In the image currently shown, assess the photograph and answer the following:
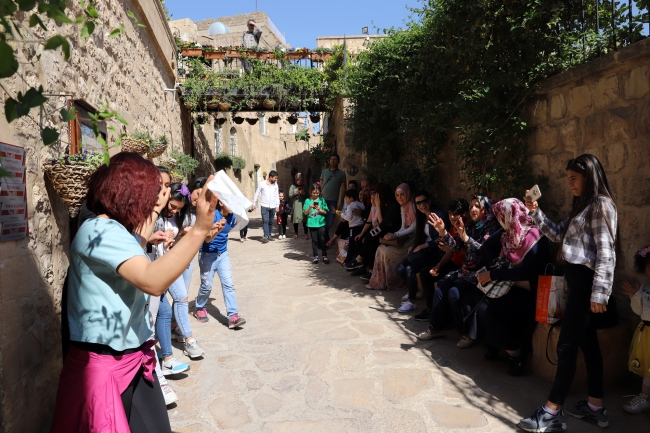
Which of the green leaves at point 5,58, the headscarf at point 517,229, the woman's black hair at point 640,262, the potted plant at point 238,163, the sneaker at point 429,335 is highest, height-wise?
the potted plant at point 238,163

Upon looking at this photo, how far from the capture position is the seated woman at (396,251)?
21.5 feet

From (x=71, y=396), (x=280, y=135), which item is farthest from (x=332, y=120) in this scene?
(x=280, y=135)

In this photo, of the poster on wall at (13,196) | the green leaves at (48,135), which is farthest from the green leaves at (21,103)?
the poster on wall at (13,196)

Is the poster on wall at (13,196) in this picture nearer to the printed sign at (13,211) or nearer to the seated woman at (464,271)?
the printed sign at (13,211)

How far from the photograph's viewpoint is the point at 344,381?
12.9 ft

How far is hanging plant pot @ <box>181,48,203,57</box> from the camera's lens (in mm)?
13336

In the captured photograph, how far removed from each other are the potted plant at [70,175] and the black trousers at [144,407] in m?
1.68

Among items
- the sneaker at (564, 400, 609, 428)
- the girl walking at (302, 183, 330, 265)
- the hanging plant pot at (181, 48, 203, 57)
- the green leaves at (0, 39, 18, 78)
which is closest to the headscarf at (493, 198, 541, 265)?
the sneaker at (564, 400, 609, 428)

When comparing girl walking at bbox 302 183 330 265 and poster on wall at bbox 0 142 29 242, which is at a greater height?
poster on wall at bbox 0 142 29 242

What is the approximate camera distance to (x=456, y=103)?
16.4ft

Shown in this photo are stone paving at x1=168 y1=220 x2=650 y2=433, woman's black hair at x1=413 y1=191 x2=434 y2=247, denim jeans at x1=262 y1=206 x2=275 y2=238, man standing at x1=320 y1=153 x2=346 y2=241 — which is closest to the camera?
stone paving at x1=168 y1=220 x2=650 y2=433

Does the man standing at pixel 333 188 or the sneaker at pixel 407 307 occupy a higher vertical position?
the man standing at pixel 333 188

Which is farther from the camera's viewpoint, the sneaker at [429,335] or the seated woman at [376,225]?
the seated woman at [376,225]

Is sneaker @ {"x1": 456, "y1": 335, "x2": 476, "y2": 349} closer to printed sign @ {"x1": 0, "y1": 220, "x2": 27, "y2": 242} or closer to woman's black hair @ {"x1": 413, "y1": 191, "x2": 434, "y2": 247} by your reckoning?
woman's black hair @ {"x1": 413, "y1": 191, "x2": 434, "y2": 247}
